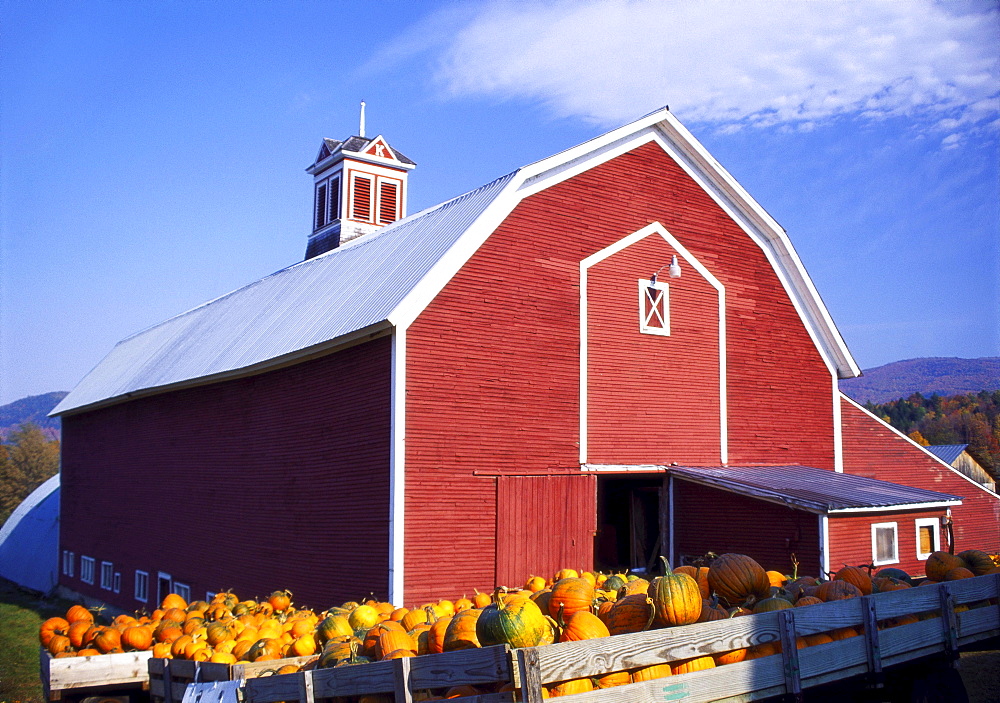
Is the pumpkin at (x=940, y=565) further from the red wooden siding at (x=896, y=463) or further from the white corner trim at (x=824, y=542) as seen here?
the red wooden siding at (x=896, y=463)

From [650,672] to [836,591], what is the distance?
2502 mm

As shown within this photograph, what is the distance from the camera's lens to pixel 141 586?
22.5 metres

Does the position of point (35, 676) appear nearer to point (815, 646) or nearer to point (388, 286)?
point (388, 286)

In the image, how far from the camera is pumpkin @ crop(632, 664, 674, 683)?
564 cm

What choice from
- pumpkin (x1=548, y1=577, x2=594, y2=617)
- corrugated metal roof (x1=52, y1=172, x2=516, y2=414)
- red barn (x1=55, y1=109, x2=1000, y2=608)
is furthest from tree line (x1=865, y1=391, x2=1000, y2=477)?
pumpkin (x1=548, y1=577, x2=594, y2=617)

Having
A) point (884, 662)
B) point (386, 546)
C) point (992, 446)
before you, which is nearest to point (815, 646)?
point (884, 662)

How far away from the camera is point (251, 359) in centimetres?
1723

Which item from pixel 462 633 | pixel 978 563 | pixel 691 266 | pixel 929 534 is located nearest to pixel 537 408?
pixel 691 266

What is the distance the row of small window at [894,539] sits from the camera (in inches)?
614

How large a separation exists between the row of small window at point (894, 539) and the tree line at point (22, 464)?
5142cm

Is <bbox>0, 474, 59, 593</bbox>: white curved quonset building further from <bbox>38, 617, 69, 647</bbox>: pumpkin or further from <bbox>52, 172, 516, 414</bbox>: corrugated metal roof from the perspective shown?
<bbox>38, 617, 69, 647</bbox>: pumpkin

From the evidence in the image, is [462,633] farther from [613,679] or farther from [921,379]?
[921,379]

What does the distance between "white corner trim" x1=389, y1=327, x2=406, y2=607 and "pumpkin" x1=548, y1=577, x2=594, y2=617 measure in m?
6.26

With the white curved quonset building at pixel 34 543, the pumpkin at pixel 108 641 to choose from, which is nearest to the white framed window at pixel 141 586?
the white curved quonset building at pixel 34 543
